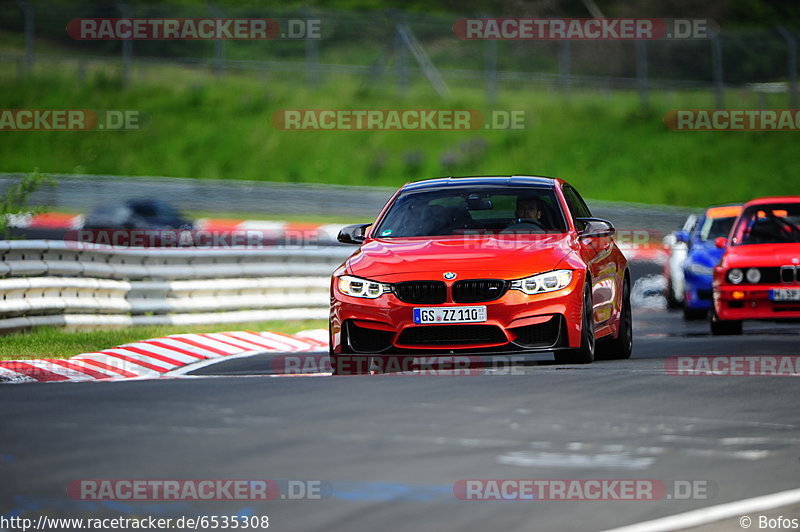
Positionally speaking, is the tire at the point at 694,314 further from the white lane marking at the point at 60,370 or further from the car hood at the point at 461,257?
the white lane marking at the point at 60,370

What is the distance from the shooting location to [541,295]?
36.1ft

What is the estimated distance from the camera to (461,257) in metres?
11.2

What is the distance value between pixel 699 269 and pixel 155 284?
22.0 feet

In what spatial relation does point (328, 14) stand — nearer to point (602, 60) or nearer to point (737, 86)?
point (737, 86)

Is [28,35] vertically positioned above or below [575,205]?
above

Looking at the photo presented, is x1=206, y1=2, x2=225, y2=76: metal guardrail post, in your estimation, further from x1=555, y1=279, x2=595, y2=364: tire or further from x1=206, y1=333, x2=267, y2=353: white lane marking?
x1=555, y1=279, x2=595, y2=364: tire

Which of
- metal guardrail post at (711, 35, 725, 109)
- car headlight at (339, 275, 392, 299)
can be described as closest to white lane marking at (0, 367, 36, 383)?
car headlight at (339, 275, 392, 299)

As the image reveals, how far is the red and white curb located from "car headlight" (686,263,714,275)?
503 cm

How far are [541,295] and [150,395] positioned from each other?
3074 millimetres

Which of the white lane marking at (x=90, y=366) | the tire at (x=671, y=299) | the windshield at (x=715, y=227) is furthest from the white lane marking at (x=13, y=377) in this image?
the tire at (x=671, y=299)

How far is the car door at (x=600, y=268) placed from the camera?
1182 centimetres

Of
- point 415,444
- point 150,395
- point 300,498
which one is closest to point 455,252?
point 150,395

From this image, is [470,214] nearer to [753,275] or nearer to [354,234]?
[354,234]

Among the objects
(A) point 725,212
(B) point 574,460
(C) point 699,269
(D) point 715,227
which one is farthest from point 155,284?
(B) point 574,460
